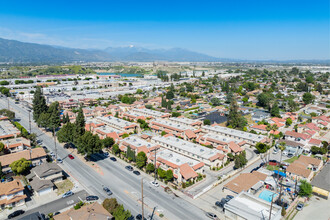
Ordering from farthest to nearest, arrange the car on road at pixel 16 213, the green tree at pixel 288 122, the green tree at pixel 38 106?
the green tree at pixel 288 122, the green tree at pixel 38 106, the car on road at pixel 16 213

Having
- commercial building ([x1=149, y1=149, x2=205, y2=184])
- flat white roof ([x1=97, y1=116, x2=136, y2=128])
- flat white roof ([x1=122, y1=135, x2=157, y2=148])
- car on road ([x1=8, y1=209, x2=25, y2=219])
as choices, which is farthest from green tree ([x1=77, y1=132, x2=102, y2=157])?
flat white roof ([x1=97, y1=116, x2=136, y2=128])

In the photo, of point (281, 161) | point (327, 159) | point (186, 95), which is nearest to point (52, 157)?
point (281, 161)

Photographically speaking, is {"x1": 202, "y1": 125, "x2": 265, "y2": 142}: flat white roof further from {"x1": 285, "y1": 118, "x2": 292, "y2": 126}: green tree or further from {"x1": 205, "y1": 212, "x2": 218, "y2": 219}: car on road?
{"x1": 205, "y1": 212, "x2": 218, "y2": 219}: car on road

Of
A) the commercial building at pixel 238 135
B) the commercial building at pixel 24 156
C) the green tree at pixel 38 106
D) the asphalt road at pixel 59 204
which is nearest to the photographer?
the asphalt road at pixel 59 204

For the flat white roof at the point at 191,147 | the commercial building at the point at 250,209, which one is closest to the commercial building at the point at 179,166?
the flat white roof at the point at 191,147

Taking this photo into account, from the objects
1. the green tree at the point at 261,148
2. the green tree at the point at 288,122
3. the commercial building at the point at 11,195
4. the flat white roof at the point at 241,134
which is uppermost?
the green tree at the point at 288,122

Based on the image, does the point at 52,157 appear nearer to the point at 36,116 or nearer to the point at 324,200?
the point at 36,116

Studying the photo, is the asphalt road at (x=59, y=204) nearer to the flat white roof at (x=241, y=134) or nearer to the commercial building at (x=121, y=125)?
the commercial building at (x=121, y=125)
